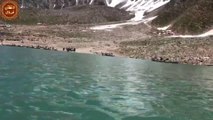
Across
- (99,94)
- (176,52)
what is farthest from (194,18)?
(99,94)

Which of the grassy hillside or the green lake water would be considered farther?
the grassy hillside

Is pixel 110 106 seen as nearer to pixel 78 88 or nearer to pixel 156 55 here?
pixel 78 88

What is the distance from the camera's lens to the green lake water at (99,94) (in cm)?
2723

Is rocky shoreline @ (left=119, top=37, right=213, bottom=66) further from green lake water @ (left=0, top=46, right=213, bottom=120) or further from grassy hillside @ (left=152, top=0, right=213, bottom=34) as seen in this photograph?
grassy hillside @ (left=152, top=0, right=213, bottom=34)

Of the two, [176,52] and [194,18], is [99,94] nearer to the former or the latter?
[176,52]

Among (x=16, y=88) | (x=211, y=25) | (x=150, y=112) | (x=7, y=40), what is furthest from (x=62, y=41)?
(x=150, y=112)

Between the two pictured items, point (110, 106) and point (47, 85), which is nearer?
point (110, 106)

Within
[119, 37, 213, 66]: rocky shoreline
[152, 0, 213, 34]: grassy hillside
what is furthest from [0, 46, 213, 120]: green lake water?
[152, 0, 213, 34]: grassy hillside

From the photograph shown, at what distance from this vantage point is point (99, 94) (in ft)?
112

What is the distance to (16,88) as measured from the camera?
1358 inches

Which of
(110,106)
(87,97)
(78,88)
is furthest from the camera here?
(78,88)

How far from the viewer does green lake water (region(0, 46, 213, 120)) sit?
27.2 metres

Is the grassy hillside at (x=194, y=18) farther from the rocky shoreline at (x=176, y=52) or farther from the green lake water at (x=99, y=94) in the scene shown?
the green lake water at (x=99, y=94)

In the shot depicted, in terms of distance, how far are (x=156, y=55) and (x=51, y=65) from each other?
107 feet
